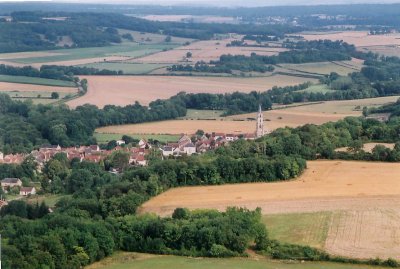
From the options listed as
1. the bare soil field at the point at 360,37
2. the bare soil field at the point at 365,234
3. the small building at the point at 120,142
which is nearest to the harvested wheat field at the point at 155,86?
the small building at the point at 120,142

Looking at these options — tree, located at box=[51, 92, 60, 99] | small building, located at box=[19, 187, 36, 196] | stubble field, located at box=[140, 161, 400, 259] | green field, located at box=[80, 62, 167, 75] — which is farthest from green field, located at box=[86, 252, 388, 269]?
green field, located at box=[80, 62, 167, 75]

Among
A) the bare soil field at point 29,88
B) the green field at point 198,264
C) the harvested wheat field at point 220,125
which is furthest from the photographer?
the bare soil field at point 29,88

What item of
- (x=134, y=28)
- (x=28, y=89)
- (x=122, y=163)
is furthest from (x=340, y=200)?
(x=134, y=28)

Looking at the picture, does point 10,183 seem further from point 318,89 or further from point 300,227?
point 318,89

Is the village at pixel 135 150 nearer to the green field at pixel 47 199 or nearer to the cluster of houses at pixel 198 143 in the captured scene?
the cluster of houses at pixel 198 143

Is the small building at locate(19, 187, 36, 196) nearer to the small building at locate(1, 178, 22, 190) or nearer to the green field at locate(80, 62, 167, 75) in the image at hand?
the small building at locate(1, 178, 22, 190)

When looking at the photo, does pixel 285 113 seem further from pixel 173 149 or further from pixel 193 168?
pixel 193 168
